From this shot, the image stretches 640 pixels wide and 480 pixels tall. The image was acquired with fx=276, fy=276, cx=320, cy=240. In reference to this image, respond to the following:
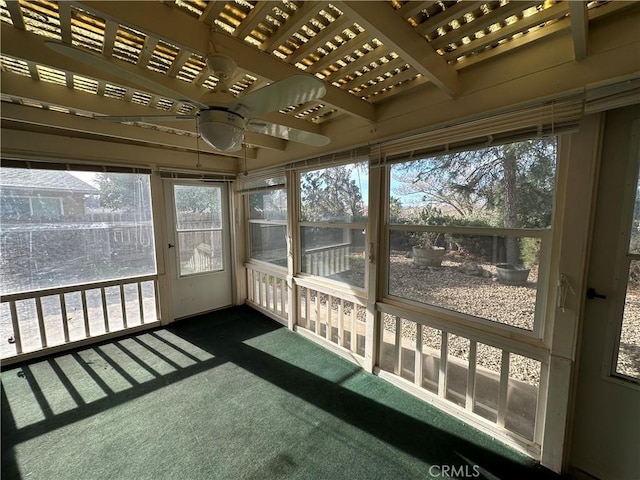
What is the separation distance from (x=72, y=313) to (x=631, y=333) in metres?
4.59

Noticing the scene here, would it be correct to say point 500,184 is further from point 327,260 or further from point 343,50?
point 327,260

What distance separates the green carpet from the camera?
1612 mm

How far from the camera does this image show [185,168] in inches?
140

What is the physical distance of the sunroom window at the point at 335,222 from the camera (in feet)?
8.49

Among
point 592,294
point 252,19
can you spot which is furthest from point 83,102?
point 592,294

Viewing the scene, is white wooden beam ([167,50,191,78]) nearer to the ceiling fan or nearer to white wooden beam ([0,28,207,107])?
white wooden beam ([0,28,207,107])

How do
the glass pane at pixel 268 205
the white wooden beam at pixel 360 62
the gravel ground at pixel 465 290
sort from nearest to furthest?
the white wooden beam at pixel 360 62, the gravel ground at pixel 465 290, the glass pane at pixel 268 205

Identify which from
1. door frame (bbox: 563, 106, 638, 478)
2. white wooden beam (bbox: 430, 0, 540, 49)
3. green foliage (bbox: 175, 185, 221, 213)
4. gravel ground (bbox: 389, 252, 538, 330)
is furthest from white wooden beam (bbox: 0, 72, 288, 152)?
door frame (bbox: 563, 106, 638, 478)

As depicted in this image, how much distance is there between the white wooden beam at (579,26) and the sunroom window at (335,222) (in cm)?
145

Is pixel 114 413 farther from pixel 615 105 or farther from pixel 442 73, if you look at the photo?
pixel 615 105

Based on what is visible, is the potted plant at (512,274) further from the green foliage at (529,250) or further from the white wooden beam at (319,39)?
the white wooden beam at (319,39)

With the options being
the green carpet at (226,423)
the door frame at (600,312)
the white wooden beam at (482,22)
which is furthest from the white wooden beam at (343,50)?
the green carpet at (226,423)

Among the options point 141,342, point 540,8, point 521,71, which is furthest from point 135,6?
point 141,342

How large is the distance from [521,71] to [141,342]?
13.4 ft
